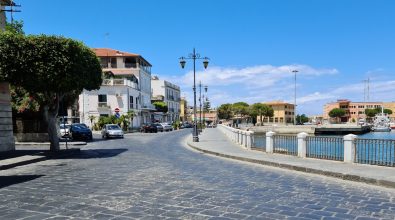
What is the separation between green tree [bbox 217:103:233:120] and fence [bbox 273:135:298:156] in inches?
4028

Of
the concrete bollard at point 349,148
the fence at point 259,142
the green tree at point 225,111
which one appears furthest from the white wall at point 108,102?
the green tree at point 225,111

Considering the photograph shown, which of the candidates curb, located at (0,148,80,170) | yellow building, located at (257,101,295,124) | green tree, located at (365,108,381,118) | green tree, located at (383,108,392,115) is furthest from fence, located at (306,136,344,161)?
green tree, located at (383,108,392,115)

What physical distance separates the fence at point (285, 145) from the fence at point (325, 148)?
947 millimetres

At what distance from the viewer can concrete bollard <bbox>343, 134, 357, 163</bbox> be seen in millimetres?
13598

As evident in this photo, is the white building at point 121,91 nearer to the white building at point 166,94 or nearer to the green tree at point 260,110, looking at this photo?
the white building at point 166,94

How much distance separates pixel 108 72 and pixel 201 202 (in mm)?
55717

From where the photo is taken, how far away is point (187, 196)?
8336 mm

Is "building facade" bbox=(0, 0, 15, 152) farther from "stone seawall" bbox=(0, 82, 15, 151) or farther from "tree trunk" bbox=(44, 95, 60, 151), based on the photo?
"tree trunk" bbox=(44, 95, 60, 151)

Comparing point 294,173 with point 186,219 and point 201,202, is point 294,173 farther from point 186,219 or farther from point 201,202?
point 186,219

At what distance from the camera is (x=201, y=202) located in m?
7.74

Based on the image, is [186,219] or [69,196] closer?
[186,219]

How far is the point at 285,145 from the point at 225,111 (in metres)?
103

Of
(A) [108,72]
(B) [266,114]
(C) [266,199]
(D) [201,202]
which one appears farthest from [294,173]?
(B) [266,114]

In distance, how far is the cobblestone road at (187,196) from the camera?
6836 mm
